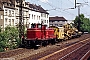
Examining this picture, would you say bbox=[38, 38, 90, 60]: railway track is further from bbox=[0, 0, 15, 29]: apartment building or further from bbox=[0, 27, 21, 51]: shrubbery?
bbox=[0, 0, 15, 29]: apartment building

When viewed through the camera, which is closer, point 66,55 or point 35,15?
point 66,55

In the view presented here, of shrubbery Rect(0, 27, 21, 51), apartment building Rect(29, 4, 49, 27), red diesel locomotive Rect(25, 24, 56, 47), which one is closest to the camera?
red diesel locomotive Rect(25, 24, 56, 47)

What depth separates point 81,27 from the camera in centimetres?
10625

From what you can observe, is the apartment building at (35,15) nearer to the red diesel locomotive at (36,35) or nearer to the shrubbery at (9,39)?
the shrubbery at (9,39)

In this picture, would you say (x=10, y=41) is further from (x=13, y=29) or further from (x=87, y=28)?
(x=87, y=28)

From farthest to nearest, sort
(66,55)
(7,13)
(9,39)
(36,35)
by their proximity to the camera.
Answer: (7,13), (9,39), (36,35), (66,55)

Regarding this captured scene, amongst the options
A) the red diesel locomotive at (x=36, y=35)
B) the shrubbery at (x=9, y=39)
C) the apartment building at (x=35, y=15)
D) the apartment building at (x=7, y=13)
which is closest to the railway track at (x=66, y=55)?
the red diesel locomotive at (x=36, y=35)

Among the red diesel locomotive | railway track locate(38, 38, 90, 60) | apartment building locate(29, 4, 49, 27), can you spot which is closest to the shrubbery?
the red diesel locomotive

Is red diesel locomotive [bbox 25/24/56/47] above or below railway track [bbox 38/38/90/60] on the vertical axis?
above

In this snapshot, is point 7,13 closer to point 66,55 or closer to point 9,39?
point 9,39

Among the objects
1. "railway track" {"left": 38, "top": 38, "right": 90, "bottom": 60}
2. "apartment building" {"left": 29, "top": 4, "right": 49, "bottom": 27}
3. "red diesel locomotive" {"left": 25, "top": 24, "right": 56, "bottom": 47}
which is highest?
"apartment building" {"left": 29, "top": 4, "right": 49, "bottom": 27}

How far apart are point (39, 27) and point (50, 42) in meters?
6.61

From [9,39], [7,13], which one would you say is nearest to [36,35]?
[9,39]

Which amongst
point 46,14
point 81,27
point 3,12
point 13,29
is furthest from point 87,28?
point 13,29
